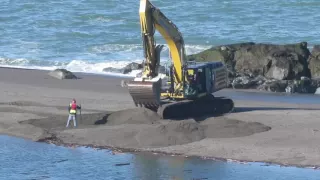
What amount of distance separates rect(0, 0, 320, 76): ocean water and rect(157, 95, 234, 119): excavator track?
14.9 metres

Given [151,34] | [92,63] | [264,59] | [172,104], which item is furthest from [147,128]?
[92,63]

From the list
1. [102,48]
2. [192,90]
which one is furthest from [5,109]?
[102,48]

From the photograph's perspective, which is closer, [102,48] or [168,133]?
[168,133]

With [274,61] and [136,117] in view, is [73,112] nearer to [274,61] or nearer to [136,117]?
[136,117]

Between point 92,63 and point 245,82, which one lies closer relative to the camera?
point 245,82

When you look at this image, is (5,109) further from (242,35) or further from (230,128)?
(242,35)

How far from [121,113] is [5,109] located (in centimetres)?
470

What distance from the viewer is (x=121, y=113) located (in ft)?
92.0

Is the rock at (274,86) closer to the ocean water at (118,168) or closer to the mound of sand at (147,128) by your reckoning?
the mound of sand at (147,128)

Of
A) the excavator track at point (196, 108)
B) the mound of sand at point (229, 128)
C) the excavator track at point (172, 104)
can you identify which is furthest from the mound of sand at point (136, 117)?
the mound of sand at point (229, 128)

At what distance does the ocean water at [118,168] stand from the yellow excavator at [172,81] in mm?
3423

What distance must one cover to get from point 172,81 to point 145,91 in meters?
2.10

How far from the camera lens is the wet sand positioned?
23.8 metres

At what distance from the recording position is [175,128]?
83.4 feet
